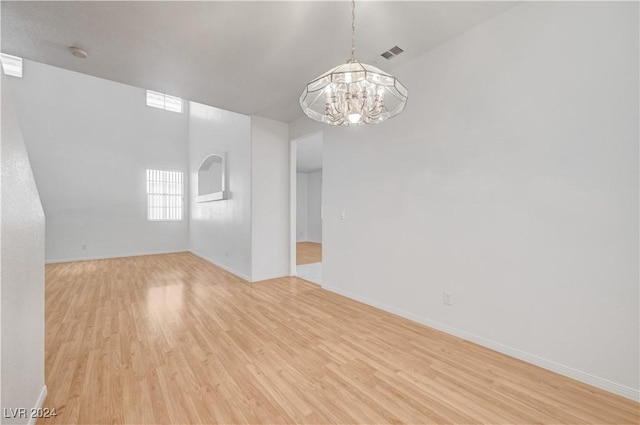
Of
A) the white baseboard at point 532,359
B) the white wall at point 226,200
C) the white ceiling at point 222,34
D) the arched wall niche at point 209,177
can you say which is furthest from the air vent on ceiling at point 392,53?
the arched wall niche at point 209,177

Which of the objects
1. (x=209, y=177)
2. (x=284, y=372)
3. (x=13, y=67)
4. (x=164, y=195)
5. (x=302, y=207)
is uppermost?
(x=13, y=67)

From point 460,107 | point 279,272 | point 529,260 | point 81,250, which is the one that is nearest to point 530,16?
point 460,107

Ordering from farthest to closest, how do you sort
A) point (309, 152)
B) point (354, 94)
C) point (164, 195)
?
point (164, 195), point (309, 152), point (354, 94)

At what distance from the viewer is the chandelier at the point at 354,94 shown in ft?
5.10

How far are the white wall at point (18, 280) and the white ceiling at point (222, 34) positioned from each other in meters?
1.44

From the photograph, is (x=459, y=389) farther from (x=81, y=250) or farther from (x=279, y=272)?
(x=81, y=250)

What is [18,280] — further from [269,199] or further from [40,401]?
[269,199]

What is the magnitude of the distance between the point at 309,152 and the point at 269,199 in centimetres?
295

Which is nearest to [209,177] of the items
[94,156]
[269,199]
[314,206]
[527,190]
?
[94,156]

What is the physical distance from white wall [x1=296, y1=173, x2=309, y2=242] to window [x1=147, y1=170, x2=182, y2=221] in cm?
456

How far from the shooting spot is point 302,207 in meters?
11.0

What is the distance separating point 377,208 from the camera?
3215 millimetres

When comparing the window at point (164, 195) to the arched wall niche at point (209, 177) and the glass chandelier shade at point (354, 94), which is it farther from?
the glass chandelier shade at point (354, 94)

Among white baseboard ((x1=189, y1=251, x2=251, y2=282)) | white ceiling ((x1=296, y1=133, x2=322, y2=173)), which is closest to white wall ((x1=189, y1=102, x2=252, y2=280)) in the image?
white baseboard ((x1=189, y1=251, x2=251, y2=282))
